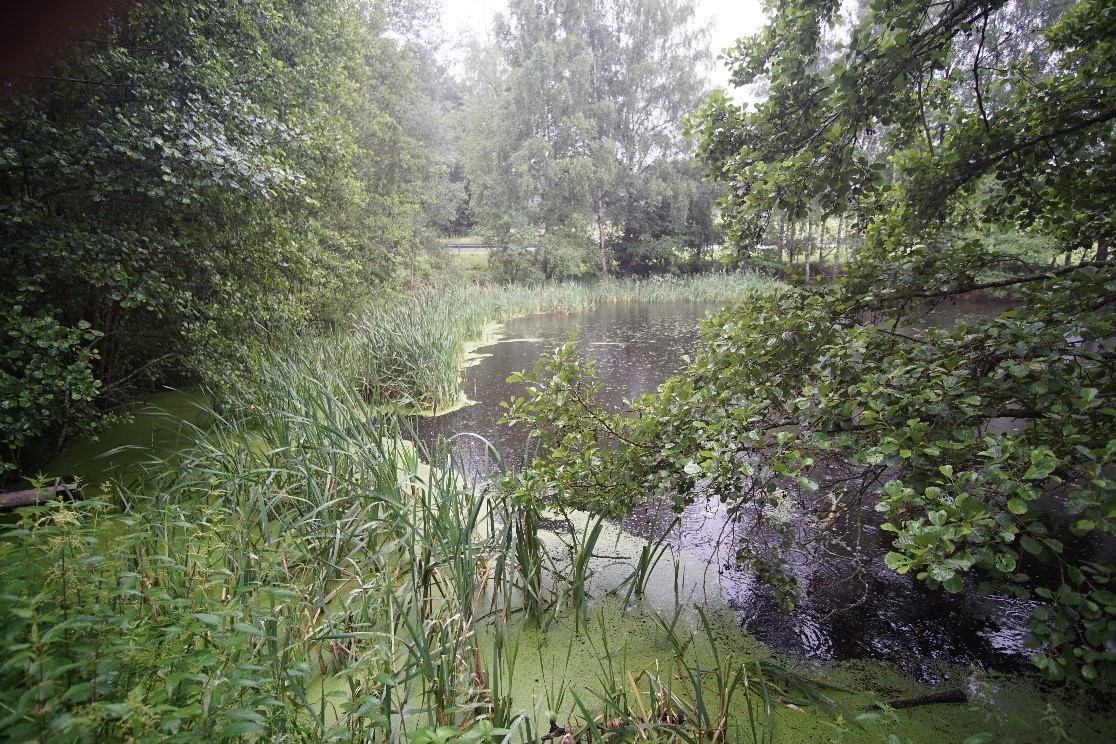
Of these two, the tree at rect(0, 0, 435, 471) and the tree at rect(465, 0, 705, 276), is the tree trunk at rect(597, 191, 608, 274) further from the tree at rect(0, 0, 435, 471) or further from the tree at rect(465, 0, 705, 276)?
the tree at rect(0, 0, 435, 471)

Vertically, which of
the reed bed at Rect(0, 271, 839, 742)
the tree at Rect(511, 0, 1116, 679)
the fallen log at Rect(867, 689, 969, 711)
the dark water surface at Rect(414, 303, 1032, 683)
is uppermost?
the tree at Rect(511, 0, 1116, 679)

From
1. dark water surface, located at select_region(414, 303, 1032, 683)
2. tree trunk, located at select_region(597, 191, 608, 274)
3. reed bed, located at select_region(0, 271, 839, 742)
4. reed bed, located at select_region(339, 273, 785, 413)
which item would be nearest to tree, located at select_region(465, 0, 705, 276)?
tree trunk, located at select_region(597, 191, 608, 274)

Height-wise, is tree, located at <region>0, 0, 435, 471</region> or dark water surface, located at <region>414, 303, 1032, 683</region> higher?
tree, located at <region>0, 0, 435, 471</region>

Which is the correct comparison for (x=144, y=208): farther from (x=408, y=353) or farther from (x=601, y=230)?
(x=601, y=230)

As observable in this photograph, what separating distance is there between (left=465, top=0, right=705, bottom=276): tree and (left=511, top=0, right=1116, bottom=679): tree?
16.0 m

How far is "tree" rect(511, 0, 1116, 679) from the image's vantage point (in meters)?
1.26

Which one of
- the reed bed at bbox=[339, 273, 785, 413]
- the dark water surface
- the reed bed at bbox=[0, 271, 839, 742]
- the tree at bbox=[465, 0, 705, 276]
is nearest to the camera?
the reed bed at bbox=[0, 271, 839, 742]

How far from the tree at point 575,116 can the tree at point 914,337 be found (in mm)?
16017

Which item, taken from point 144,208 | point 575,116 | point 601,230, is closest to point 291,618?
point 144,208

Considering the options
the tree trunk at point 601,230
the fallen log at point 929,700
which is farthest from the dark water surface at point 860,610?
the tree trunk at point 601,230

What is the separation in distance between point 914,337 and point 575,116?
1725cm

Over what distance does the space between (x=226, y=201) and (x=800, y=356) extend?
341cm

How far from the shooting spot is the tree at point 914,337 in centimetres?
126

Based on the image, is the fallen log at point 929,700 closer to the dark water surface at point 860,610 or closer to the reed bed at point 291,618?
the dark water surface at point 860,610
